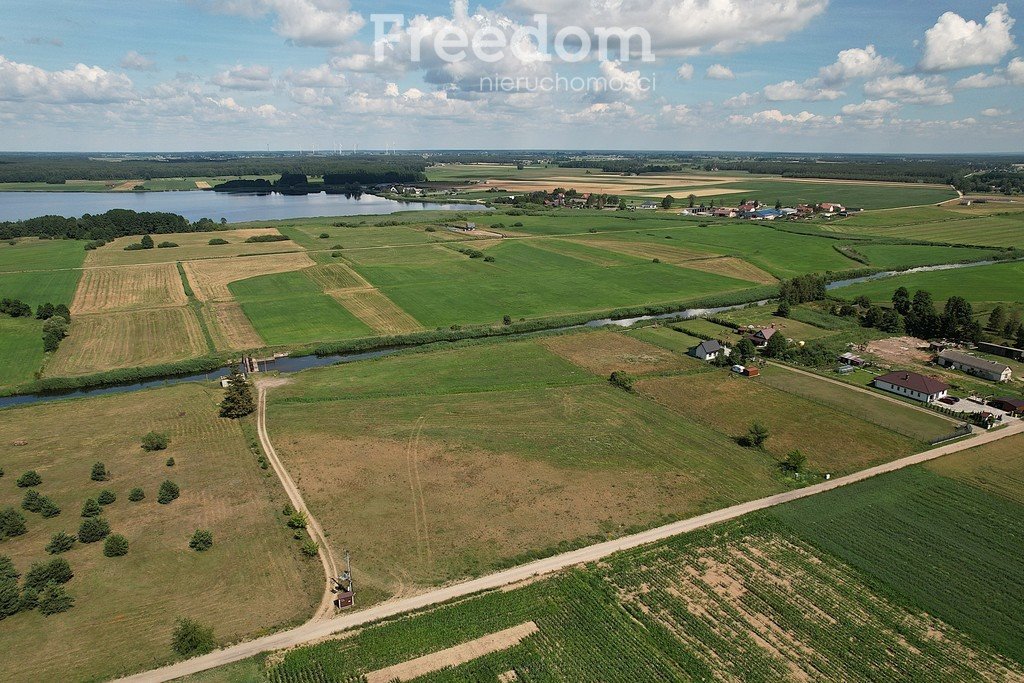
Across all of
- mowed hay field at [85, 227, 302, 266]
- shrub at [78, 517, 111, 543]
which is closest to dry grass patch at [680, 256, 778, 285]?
mowed hay field at [85, 227, 302, 266]

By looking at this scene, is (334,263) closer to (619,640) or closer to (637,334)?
(637,334)

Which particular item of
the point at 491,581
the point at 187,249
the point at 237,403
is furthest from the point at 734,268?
the point at 187,249

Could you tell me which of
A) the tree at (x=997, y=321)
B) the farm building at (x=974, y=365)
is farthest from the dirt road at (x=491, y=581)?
the tree at (x=997, y=321)

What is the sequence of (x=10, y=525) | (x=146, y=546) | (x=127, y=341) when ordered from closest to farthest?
1. (x=146, y=546)
2. (x=10, y=525)
3. (x=127, y=341)

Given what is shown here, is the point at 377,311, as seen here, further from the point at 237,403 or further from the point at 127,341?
the point at 237,403

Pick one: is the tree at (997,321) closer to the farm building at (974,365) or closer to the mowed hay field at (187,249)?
the farm building at (974,365)

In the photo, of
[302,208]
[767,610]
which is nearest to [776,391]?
[767,610]
